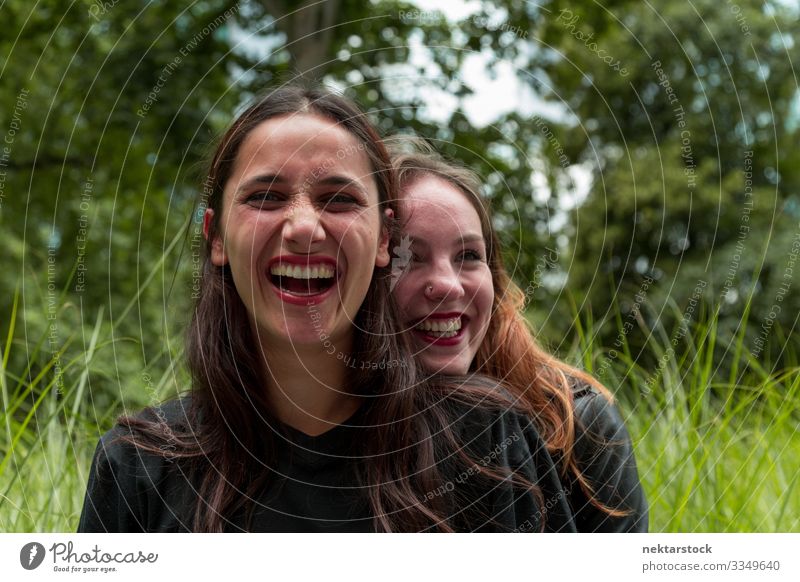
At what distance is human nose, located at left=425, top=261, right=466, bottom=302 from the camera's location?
4.08 feet

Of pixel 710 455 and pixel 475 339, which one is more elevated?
pixel 475 339

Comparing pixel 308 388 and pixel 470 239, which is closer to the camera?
pixel 308 388

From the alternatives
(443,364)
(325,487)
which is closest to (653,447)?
(443,364)

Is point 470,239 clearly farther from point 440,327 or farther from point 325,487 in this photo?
point 325,487

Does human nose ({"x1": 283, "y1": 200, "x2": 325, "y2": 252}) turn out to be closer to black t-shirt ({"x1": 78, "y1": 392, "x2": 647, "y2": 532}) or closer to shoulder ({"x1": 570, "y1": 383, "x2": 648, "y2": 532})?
black t-shirt ({"x1": 78, "y1": 392, "x2": 647, "y2": 532})

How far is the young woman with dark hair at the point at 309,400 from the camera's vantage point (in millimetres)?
1105

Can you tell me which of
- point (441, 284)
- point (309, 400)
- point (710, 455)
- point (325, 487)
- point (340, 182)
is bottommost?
point (710, 455)

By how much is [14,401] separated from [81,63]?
1.34 m

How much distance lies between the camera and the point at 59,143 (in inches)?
124

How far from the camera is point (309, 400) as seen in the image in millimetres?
1159

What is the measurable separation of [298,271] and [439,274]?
0.24 meters

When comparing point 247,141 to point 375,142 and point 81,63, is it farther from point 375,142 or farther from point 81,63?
point 81,63

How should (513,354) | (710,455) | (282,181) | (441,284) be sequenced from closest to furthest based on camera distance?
(282,181) < (441,284) < (513,354) < (710,455)
